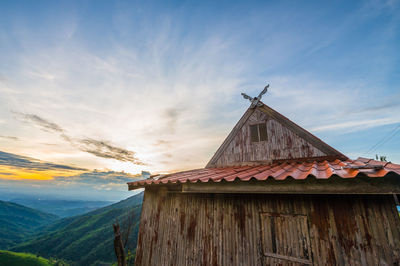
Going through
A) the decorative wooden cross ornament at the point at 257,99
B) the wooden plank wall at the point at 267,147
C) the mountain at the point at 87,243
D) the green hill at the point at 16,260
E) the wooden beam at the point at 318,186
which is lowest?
the mountain at the point at 87,243

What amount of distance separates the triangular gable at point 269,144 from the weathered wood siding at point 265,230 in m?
3.33

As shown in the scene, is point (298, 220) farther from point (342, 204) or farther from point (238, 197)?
point (238, 197)

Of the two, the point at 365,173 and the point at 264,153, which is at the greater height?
the point at 264,153

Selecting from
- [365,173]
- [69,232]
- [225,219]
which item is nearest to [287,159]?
[225,219]

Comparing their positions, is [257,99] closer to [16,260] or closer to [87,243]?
[16,260]

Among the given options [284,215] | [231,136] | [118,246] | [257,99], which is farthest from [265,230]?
[257,99]

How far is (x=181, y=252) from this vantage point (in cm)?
530

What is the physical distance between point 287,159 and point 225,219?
401cm

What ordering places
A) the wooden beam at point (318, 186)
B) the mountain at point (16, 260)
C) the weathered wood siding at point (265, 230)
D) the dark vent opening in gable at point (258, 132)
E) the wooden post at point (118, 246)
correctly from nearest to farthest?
the wooden beam at point (318, 186)
the weathered wood siding at point (265, 230)
the wooden post at point (118, 246)
the dark vent opening in gable at point (258, 132)
the mountain at point (16, 260)

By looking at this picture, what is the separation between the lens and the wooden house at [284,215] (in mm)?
3254

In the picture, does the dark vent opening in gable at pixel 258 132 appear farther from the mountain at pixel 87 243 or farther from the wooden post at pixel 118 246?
A: the mountain at pixel 87 243

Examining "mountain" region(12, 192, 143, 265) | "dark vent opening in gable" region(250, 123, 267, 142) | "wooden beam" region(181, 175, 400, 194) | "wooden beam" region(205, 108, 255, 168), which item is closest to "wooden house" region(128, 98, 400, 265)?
"wooden beam" region(181, 175, 400, 194)

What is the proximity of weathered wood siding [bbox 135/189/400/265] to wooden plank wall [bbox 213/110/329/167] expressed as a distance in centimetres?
341

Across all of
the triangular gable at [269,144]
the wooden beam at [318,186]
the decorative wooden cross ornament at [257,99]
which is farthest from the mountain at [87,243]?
the wooden beam at [318,186]
